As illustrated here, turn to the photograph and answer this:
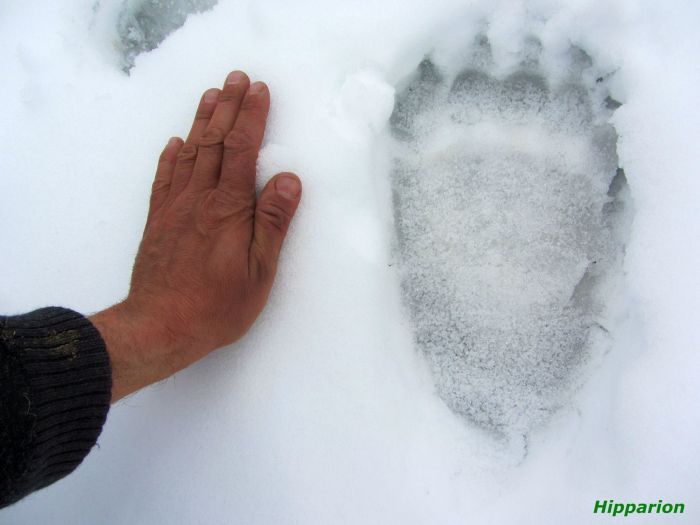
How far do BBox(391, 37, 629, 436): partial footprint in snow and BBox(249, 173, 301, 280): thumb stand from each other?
0.70 ft

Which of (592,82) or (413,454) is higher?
(592,82)

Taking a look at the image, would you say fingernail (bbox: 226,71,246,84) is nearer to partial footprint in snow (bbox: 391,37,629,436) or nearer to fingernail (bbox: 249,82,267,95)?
fingernail (bbox: 249,82,267,95)

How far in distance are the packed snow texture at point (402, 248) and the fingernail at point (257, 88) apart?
20 millimetres

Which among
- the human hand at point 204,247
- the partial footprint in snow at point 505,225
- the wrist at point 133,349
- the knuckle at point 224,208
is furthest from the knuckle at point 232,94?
the wrist at point 133,349

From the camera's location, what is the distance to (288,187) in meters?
0.82

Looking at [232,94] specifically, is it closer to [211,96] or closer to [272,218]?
[211,96]

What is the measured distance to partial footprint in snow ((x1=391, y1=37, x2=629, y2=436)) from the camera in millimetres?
916

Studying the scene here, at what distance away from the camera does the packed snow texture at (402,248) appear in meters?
0.82

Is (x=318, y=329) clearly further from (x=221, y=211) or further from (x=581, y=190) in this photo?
(x=581, y=190)

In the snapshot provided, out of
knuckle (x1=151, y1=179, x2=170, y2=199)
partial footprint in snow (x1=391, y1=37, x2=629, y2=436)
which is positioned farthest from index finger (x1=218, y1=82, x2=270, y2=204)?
partial footprint in snow (x1=391, y1=37, x2=629, y2=436)

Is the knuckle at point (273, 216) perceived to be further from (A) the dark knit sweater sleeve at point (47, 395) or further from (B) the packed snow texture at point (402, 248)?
(A) the dark knit sweater sleeve at point (47, 395)

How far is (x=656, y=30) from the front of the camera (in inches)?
32.8

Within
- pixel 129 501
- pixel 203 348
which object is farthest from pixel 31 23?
pixel 129 501

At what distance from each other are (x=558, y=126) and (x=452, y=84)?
0.21 meters
